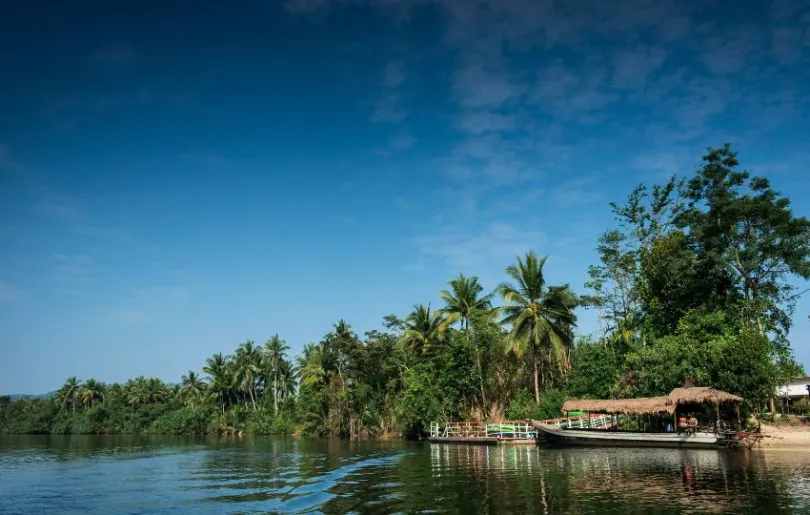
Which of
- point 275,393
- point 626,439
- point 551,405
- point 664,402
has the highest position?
point 664,402

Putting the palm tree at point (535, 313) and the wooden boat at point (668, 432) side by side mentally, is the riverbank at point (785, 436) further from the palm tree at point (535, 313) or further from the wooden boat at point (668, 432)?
the palm tree at point (535, 313)

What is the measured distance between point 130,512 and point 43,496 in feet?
20.7

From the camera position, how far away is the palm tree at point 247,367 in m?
83.6

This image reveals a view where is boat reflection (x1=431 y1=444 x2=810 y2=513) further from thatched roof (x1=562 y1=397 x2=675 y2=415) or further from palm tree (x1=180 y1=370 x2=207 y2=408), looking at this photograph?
palm tree (x1=180 y1=370 x2=207 y2=408)

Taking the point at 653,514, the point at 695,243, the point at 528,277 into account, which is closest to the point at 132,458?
the point at 528,277

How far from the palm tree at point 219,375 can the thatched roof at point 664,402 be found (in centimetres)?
6502

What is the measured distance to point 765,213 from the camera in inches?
1491

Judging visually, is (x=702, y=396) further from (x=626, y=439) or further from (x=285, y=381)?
(x=285, y=381)

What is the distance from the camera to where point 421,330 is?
54969 mm

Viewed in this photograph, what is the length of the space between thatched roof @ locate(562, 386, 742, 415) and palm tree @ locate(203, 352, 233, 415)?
6502 cm

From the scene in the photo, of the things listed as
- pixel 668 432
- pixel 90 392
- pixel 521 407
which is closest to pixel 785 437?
pixel 668 432

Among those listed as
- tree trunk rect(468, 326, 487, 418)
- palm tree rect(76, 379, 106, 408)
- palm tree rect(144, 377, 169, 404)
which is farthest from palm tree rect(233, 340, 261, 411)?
tree trunk rect(468, 326, 487, 418)

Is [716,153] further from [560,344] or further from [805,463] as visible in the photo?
[805,463]

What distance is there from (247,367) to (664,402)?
216 feet
